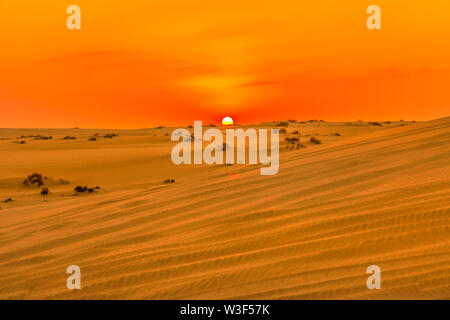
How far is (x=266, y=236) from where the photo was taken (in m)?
4.15

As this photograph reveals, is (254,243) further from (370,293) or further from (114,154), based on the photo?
(114,154)

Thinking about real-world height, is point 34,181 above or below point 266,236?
above

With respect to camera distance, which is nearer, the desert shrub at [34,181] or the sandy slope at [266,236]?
the sandy slope at [266,236]

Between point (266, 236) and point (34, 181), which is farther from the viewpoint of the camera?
point (34, 181)

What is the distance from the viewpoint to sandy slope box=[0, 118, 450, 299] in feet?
10.7

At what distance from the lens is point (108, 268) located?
396 centimetres

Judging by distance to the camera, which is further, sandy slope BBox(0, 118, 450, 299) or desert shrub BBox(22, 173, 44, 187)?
desert shrub BBox(22, 173, 44, 187)

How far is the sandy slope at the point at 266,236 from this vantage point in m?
3.26

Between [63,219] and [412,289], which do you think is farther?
[63,219]

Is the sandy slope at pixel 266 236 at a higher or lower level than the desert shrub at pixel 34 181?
lower

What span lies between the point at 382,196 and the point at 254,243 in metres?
1.34

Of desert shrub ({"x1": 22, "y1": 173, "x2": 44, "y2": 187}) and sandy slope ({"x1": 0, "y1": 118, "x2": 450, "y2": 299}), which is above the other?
desert shrub ({"x1": 22, "y1": 173, "x2": 44, "y2": 187})
